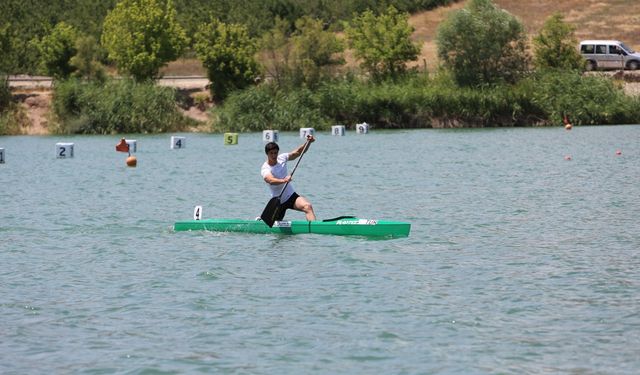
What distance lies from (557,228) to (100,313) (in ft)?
37.1

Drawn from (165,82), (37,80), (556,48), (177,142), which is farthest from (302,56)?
(177,142)

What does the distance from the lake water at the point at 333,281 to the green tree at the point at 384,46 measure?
42.6m

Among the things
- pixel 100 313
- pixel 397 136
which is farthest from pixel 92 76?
pixel 100 313

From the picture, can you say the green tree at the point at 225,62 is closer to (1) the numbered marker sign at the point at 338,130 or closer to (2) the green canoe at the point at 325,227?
(1) the numbered marker sign at the point at 338,130

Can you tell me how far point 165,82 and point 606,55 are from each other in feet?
94.9

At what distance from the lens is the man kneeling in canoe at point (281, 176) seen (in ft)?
76.5

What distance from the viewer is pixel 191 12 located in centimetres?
10100

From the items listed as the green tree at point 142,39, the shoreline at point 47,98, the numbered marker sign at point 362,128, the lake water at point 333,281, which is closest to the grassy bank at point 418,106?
the shoreline at point 47,98

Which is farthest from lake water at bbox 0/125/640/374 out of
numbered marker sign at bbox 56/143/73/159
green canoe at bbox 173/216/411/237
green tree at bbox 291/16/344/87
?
green tree at bbox 291/16/344/87

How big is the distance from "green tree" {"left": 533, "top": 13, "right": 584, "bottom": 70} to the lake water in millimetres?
39109

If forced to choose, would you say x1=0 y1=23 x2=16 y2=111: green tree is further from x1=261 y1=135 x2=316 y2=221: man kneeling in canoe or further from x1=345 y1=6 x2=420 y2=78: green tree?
x1=261 y1=135 x2=316 y2=221: man kneeling in canoe

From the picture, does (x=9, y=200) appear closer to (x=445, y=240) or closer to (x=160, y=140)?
(x=445, y=240)

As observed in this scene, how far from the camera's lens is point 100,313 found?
1673cm

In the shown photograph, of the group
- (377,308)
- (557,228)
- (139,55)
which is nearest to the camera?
(377,308)
